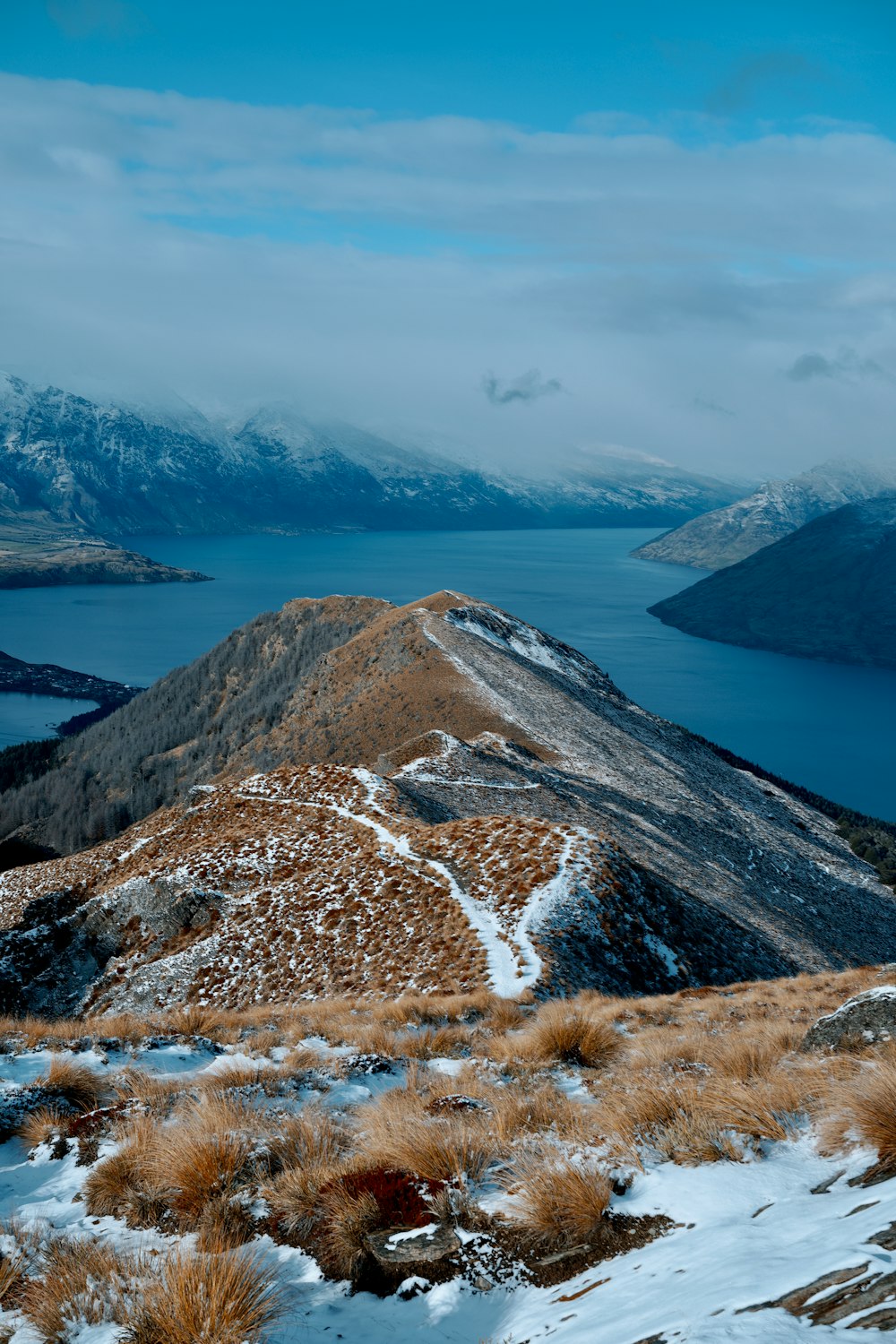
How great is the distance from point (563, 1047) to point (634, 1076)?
5.55 feet

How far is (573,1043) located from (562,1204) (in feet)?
17.1

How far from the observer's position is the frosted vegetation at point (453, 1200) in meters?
4.18

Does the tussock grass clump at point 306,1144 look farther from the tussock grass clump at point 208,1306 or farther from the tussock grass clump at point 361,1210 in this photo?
the tussock grass clump at point 208,1306

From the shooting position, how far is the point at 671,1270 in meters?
4.37

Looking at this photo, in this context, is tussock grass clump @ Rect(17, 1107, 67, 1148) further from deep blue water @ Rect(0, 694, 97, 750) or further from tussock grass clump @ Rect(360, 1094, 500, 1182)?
deep blue water @ Rect(0, 694, 97, 750)

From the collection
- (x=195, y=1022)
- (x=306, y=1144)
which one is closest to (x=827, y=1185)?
(x=306, y=1144)

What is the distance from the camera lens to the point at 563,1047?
33.0ft

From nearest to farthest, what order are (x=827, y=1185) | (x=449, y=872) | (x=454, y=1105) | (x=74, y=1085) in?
1. (x=827, y=1185)
2. (x=454, y=1105)
3. (x=74, y=1085)
4. (x=449, y=872)

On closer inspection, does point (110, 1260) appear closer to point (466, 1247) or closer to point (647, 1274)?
point (466, 1247)

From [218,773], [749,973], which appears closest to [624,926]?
[749,973]

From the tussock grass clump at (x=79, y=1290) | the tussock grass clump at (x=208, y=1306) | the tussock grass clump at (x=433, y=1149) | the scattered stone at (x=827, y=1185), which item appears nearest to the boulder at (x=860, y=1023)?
the scattered stone at (x=827, y=1185)

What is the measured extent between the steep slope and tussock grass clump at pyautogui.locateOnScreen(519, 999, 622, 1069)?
239 inches

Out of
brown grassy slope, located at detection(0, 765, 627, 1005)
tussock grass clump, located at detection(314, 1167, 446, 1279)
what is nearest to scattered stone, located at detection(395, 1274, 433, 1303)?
tussock grass clump, located at detection(314, 1167, 446, 1279)

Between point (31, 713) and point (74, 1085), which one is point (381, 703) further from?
point (31, 713)
